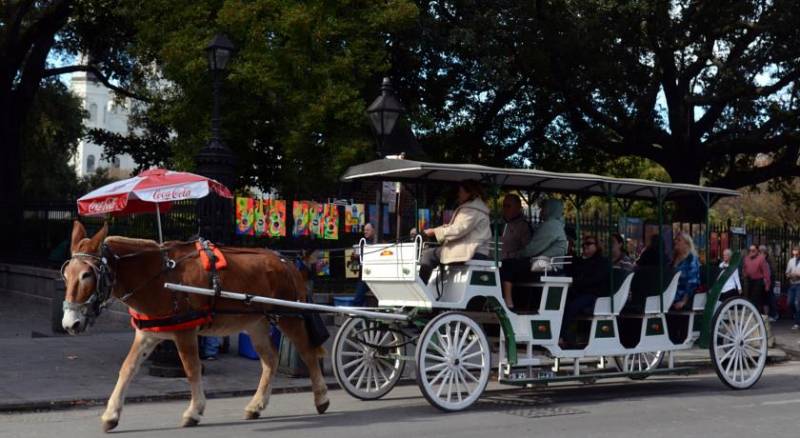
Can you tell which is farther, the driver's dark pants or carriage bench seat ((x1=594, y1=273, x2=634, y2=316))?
carriage bench seat ((x1=594, y1=273, x2=634, y2=316))

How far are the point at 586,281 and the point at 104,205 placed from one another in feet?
19.2

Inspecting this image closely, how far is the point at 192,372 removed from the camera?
9.23 meters

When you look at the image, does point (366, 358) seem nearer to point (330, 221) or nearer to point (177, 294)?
point (177, 294)

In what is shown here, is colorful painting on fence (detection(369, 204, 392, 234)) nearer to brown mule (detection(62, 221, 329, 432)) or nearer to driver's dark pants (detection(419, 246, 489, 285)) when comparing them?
driver's dark pants (detection(419, 246, 489, 285))

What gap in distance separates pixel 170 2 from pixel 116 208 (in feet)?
48.6

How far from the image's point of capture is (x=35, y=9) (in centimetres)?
3089

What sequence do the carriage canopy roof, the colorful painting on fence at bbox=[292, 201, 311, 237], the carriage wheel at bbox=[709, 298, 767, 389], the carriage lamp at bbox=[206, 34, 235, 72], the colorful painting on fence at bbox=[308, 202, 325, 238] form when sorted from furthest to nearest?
the colorful painting on fence at bbox=[308, 202, 325, 238] < the colorful painting on fence at bbox=[292, 201, 311, 237] < the carriage lamp at bbox=[206, 34, 235, 72] < the carriage wheel at bbox=[709, 298, 767, 389] < the carriage canopy roof

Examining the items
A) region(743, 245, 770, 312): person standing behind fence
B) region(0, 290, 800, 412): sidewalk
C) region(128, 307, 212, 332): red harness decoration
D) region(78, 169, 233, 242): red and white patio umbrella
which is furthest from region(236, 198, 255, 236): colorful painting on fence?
region(743, 245, 770, 312): person standing behind fence

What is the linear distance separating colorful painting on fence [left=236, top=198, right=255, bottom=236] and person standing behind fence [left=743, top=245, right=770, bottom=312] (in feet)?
→ 38.9

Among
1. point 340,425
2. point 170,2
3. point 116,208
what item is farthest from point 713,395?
point 170,2

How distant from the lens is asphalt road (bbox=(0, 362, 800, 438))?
908cm

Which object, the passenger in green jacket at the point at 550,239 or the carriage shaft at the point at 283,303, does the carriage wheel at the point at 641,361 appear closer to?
the passenger in green jacket at the point at 550,239

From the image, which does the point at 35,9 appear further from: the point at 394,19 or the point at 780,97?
the point at 780,97

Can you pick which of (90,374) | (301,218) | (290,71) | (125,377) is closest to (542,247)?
(125,377)
